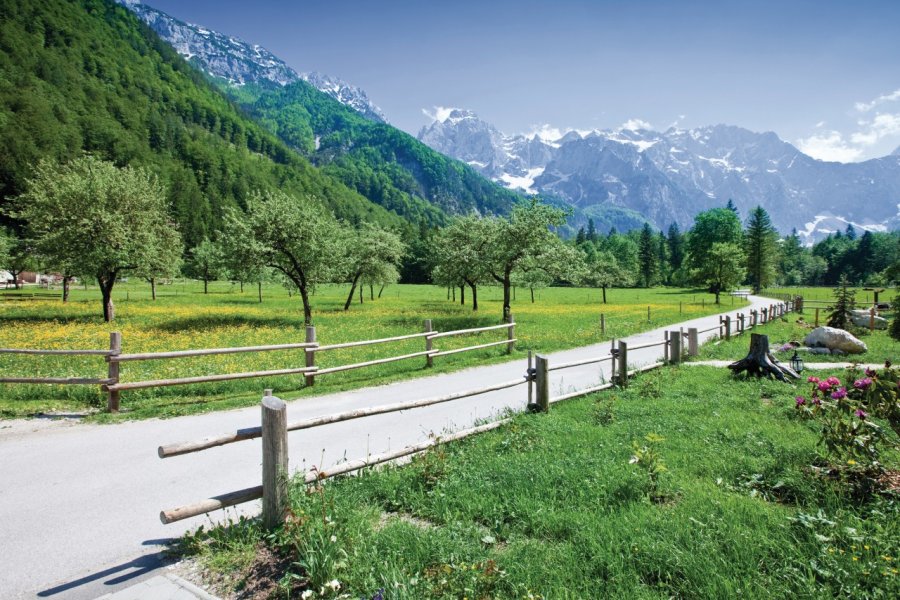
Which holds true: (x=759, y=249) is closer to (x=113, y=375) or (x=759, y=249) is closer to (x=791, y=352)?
(x=791, y=352)

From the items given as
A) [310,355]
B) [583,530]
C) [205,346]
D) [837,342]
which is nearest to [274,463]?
[583,530]

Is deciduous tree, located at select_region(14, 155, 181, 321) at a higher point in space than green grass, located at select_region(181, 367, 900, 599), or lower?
higher

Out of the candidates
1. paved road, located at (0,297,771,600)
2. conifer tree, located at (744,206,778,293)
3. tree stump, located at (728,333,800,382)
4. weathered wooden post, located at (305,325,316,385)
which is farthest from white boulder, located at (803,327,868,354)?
conifer tree, located at (744,206,778,293)

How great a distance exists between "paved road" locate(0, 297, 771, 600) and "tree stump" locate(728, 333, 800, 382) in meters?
7.10

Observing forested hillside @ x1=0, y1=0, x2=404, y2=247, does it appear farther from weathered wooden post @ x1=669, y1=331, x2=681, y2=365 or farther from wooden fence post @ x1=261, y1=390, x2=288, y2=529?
wooden fence post @ x1=261, y1=390, x2=288, y2=529

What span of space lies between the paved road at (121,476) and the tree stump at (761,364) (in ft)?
23.3

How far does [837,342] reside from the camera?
18328 mm

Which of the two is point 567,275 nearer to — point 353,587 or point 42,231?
point 353,587

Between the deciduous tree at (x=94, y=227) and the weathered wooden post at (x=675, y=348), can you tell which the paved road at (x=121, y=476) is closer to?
the weathered wooden post at (x=675, y=348)

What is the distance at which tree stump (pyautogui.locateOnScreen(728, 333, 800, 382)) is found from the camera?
1276 cm

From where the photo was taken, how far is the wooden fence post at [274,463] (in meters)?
4.87

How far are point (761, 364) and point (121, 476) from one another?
15.5 meters

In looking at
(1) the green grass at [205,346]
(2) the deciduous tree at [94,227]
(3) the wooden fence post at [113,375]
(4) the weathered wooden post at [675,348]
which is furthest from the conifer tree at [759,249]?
(3) the wooden fence post at [113,375]

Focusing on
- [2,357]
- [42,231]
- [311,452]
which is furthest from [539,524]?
[42,231]
